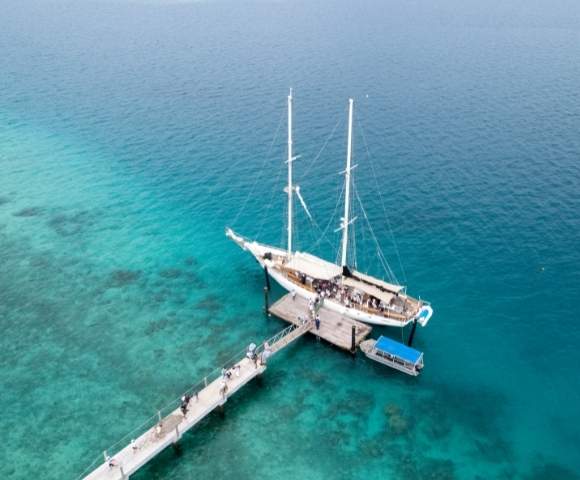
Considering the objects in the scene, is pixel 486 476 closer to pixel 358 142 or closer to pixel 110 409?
pixel 110 409

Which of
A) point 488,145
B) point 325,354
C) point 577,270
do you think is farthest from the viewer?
point 488,145

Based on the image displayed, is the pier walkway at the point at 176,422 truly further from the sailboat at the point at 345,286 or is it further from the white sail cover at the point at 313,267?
the white sail cover at the point at 313,267

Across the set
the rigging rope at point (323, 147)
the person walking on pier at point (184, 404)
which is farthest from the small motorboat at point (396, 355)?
the rigging rope at point (323, 147)

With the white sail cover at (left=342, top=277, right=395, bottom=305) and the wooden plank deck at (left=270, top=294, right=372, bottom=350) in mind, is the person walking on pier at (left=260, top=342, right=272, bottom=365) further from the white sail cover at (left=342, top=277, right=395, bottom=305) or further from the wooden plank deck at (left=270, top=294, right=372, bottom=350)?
the white sail cover at (left=342, top=277, right=395, bottom=305)

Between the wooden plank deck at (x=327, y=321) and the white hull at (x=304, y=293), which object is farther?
the wooden plank deck at (x=327, y=321)

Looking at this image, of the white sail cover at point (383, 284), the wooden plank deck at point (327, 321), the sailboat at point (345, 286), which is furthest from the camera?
the white sail cover at point (383, 284)

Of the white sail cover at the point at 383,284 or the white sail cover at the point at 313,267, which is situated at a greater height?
the white sail cover at the point at 313,267

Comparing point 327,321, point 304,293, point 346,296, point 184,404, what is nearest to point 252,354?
point 184,404

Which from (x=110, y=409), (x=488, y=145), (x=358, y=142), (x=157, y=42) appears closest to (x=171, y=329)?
(x=110, y=409)
